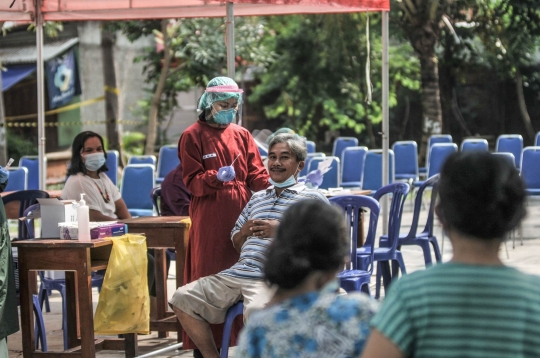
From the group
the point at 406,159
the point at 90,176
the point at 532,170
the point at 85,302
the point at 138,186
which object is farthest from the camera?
the point at 406,159

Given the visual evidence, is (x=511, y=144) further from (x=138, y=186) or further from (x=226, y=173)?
(x=226, y=173)

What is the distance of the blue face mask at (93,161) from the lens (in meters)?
6.59

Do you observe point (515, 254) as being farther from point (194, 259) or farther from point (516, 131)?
point (516, 131)

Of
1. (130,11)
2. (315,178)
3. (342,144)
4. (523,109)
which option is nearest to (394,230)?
(315,178)

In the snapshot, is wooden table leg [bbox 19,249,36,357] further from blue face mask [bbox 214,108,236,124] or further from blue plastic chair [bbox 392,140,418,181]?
blue plastic chair [bbox 392,140,418,181]

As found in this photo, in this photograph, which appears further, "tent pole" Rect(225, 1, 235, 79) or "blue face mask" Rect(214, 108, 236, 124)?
"tent pole" Rect(225, 1, 235, 79)

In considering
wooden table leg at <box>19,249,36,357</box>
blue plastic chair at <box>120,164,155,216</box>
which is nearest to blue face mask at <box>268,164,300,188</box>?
wooden table leg at <box>19,249,36,357</box>

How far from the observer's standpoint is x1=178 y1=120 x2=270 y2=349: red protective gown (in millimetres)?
5312

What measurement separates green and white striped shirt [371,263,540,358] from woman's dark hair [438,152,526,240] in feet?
0.38

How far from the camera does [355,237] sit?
597 cm

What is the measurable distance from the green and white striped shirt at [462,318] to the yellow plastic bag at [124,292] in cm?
351

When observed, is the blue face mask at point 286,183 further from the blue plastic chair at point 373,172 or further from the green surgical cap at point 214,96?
the blue plastic chair at point 373,172

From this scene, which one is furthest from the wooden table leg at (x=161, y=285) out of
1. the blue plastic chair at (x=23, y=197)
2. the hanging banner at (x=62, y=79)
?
the hanging banner at (x=62, y=79)

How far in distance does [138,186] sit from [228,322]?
5.06 meters
